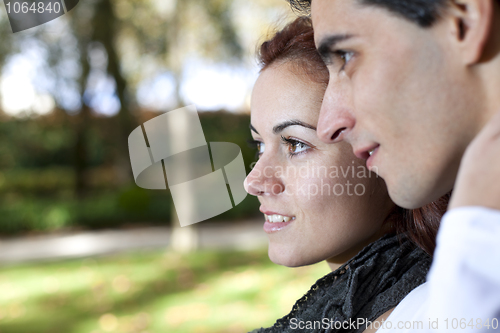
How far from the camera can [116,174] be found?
15.2 m

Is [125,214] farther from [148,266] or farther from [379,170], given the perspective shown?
[379,170]

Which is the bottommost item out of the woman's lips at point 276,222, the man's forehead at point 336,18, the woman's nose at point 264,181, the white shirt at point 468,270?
the white shirt at point 468,270

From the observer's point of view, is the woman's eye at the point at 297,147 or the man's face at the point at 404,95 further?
the woman's eye at the point at 297,147

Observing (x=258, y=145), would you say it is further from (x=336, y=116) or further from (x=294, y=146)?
(x=336, y=116)

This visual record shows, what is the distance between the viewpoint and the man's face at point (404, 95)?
890 millimetres

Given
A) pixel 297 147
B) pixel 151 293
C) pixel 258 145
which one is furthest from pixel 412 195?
pixel 151 293

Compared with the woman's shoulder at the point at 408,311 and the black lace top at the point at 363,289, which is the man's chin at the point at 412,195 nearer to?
the woman's shoulder at the point at 408,311

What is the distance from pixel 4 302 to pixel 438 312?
273 inches

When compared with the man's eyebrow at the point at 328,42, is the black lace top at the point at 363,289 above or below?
below

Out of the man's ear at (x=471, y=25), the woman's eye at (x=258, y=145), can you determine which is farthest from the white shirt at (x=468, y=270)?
the woman's eye at (x=258, y=145)

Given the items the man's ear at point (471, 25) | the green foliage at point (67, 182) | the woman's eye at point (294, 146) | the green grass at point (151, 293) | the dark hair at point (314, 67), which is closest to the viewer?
the man's ear at point (471, 25)

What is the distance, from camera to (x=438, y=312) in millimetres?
764

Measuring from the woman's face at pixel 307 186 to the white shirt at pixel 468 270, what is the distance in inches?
→ 30.9

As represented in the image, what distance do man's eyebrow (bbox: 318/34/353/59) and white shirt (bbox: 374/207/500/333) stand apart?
1.64 ft
